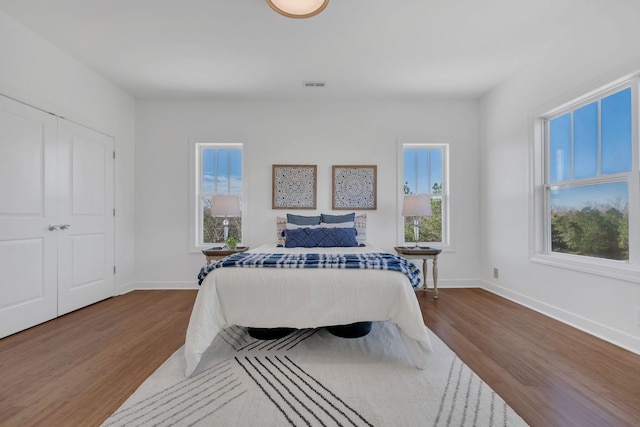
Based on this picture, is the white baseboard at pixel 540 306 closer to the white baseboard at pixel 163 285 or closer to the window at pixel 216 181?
the white baseboard at pixel 163 285

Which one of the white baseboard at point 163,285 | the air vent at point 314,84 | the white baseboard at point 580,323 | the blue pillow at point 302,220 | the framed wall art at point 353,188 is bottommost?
the white baseboard at point 163,285

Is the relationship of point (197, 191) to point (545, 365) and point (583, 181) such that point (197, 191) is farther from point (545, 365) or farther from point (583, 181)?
point (583, 181)

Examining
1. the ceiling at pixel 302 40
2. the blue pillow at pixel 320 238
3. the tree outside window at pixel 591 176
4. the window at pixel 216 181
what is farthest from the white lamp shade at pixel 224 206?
the tree outside window at pixel 591 176

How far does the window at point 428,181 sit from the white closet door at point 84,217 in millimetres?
3974

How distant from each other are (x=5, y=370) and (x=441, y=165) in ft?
16.0

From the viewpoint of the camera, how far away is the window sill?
7.28 feet

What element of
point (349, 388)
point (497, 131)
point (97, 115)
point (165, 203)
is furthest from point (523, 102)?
point (97, 115)

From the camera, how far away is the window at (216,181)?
432cm

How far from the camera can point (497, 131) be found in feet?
12.7

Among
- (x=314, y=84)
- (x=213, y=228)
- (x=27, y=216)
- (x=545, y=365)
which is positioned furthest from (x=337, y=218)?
(x=27, y=216)

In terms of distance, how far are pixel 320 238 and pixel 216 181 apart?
1.93m

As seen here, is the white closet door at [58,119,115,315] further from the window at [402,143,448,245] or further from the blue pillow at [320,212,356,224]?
the window at [402,143,448,245]

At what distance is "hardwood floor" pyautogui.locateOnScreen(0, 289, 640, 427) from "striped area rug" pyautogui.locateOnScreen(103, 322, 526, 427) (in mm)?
147

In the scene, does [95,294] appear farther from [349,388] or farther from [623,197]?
[623,197]
